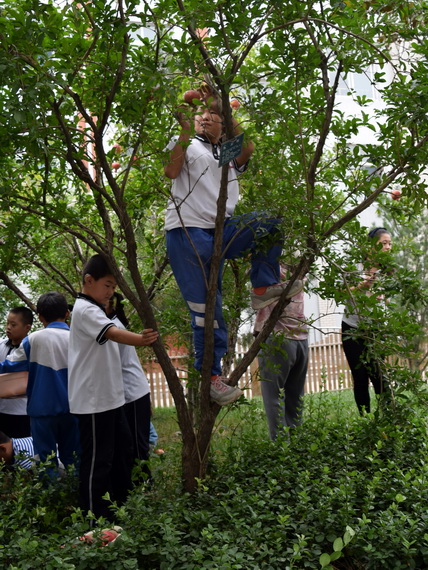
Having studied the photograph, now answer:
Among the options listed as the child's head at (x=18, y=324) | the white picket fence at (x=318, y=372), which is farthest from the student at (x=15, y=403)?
the white picket fence at (x=318, y=372)

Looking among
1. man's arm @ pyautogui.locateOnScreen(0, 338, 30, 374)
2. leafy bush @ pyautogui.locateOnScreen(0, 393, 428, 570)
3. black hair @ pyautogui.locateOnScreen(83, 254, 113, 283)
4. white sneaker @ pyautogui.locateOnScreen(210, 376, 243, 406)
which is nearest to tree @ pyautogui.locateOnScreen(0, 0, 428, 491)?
white sneaker @ pyautogui.locateOnScreen(210, 376, 243, 406)

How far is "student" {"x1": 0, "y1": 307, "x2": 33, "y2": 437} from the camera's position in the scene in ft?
17.6

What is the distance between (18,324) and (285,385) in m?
2.05

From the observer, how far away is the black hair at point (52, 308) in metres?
4.86

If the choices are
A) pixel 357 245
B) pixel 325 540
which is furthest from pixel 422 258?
pixel 325 540

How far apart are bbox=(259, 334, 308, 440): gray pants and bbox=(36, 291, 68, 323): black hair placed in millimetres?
1388

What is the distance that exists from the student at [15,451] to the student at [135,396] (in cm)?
65

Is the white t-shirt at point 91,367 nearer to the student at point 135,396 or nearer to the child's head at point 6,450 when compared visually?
the student at point 135,396

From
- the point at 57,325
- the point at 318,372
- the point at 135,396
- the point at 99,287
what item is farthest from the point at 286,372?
the point at 318,372

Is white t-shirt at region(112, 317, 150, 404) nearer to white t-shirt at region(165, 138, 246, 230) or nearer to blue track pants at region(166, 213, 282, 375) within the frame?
blue track pants at region(166, 213, 282, 375)

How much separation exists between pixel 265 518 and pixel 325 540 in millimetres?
274

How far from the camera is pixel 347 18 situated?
3.60 m

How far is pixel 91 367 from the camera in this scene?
3.86 m

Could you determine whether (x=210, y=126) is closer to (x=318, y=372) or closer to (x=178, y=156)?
(x=178, y=156)
